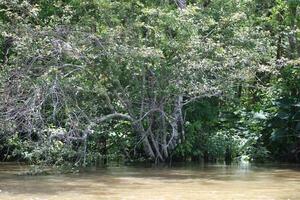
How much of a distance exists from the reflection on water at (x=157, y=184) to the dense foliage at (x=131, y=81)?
1041 millimetres

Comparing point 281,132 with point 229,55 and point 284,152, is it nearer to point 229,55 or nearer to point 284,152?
point 284,152

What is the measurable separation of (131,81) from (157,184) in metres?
4.18

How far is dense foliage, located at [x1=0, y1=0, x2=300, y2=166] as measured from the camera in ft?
45.5

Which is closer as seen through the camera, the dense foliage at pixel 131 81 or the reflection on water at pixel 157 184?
the reflection on water at pixel 157 184

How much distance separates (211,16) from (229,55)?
65.7 inches

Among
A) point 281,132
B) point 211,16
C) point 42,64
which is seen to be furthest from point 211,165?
point 42,64

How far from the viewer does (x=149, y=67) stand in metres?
15.0

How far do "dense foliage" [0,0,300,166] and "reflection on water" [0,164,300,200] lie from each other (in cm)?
104

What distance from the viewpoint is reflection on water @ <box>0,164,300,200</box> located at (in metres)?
10.2

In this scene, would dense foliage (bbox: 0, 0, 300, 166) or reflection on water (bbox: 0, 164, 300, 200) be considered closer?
reflection on water (bbox: 0, 164, 300, 200)

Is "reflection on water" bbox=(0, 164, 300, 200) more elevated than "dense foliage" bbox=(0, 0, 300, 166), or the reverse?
"dense foliage" bbox=(0, 0, 300, 166)

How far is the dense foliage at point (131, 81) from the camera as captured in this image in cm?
1388

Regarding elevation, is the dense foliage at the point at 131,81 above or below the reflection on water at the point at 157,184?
above

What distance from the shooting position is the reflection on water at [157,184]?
10203 mm
